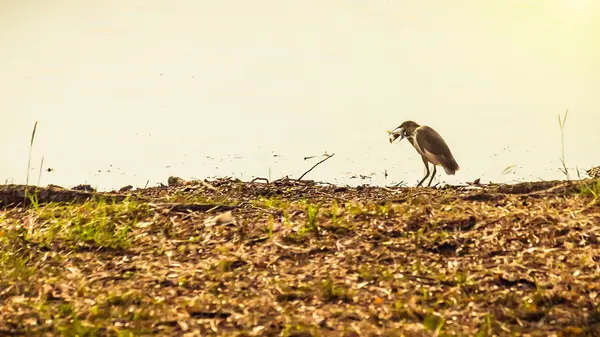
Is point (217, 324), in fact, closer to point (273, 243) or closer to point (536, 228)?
point (273, 243)

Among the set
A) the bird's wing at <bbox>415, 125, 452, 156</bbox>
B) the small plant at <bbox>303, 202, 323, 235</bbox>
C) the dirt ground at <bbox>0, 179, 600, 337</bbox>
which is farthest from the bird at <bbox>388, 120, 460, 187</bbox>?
the small plant at <bbox>303, 202, 323, 235</bbox>

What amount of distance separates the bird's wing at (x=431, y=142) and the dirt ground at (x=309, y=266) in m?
2.88

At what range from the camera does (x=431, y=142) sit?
10.8m

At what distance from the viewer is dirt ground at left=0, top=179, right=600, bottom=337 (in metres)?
5.17

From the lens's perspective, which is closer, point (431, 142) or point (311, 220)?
point (311, 220)

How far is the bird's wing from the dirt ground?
2.88 m

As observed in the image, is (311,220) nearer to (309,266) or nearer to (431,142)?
(309,266)

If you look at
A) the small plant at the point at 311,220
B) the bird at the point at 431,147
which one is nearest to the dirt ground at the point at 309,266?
the small plant at the point at 311,220

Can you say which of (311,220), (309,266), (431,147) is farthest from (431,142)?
(309,266)

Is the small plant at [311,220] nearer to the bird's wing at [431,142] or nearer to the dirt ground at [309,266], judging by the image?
the dirt ground at [309,266]

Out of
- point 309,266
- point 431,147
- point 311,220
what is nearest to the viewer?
point 309,266

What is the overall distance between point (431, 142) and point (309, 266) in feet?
17.1

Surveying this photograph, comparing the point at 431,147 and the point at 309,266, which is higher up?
the point at 431,147

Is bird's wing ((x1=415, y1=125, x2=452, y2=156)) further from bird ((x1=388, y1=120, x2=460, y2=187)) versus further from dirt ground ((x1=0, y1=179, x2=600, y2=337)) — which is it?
dirt ground ((x1=0, y1=179, x2=600, y2=337))
